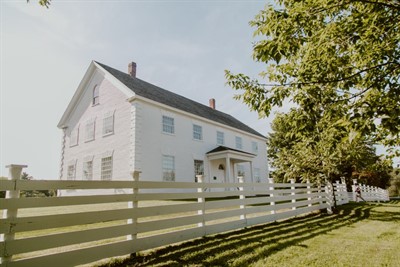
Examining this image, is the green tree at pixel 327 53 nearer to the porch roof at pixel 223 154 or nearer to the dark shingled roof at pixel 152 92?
the dark shingled roof at pixel 152 92

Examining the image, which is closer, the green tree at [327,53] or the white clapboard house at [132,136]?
the green tree at [327,53]

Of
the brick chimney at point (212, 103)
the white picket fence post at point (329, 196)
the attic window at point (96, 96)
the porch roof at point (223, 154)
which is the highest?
the brick chimney at point (212, 103)

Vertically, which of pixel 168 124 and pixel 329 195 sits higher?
pixel 168 124

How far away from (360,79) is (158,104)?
14085mm

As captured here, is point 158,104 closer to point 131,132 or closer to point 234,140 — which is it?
point 131,132

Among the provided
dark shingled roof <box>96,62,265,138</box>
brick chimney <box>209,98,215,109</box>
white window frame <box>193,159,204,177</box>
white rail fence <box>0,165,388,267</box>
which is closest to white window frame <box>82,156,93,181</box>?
dark shingled roof <box>96,62,265,138</box>

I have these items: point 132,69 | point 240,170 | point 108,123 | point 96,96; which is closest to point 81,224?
point 108,123

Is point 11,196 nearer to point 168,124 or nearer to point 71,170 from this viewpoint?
point 168,124

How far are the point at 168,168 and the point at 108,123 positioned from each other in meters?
5.35

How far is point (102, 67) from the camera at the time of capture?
1886cm

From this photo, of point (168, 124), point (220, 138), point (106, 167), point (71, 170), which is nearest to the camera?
point (106, 167)

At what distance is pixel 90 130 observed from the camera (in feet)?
63.5

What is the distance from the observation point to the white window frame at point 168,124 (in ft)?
58.3

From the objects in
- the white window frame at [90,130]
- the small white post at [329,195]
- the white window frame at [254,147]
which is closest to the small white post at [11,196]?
the small white post at [329,195]
